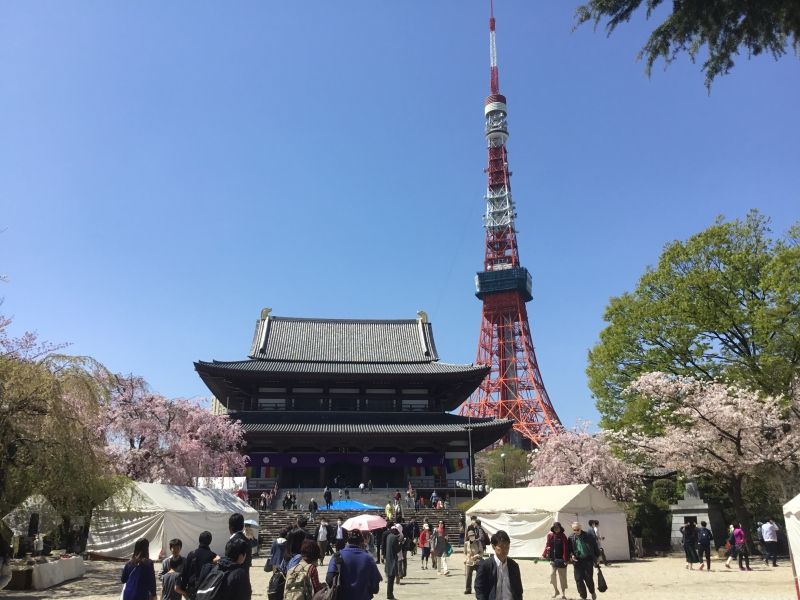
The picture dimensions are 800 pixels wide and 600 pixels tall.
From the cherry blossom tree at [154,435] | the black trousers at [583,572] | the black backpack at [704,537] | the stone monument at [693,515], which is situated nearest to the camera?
the black trousers at [583,572]

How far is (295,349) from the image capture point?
45.9m

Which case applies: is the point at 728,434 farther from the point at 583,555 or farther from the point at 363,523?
the point at 363,523

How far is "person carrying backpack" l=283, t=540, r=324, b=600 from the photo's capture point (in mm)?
5832

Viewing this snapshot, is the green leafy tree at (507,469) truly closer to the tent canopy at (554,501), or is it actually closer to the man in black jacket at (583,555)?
the tent canopy at (554,501)

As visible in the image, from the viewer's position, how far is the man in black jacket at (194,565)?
666 centimetres

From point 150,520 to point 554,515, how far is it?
12.6 meters

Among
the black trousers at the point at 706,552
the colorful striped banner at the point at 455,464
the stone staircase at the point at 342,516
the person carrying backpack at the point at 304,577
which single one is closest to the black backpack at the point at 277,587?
the person carrying backpack at the point at 304,577

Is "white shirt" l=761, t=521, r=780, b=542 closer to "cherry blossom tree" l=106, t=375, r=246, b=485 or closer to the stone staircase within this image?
the stone staircase

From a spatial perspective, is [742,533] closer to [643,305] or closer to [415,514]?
[643,305]

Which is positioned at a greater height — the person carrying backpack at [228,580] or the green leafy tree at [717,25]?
the green leafy tree at [717,25]

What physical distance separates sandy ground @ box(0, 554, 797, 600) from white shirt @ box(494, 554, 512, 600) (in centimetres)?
727

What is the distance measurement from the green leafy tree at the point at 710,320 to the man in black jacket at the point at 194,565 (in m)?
19.6

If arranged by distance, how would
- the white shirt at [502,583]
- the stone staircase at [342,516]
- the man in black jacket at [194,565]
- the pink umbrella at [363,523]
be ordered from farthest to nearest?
the stone staircase at [342,516] → the pink umbrella at [363,523] → the man in black jacket at [194,565] → the white shirt at [502,583]

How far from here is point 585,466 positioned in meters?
26.8
